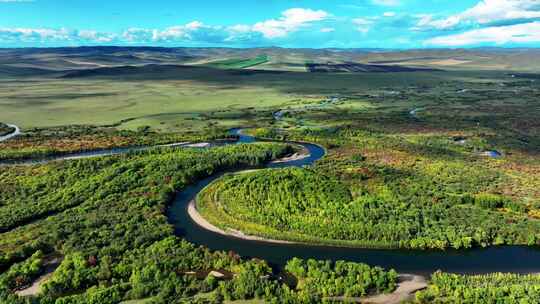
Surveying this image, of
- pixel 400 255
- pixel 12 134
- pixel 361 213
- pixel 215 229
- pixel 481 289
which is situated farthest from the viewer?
pixel 12 134

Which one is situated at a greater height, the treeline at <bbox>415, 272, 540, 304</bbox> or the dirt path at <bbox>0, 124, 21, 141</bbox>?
the dirt path at <bbox>0, 124, 21, 141</bbox>

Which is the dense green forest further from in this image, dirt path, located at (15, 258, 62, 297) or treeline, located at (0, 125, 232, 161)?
treeline, located at (0, 125, 232, 161)

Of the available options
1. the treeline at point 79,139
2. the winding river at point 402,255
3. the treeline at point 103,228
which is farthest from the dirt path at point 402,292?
the treeline at point 79,139

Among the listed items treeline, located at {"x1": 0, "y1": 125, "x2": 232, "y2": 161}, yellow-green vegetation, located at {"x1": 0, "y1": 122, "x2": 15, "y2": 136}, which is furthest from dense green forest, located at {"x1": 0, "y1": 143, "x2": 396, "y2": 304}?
yellow-green vegetation, located at {"x1": 0, "y1": 122, "x2": 15, "y2": 136}

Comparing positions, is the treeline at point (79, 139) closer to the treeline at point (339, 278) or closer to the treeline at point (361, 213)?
the treeline at point (361, 213)

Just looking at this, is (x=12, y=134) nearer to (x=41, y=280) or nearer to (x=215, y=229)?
(x=41, y=280)

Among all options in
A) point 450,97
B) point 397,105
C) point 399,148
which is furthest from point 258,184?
point 450,97

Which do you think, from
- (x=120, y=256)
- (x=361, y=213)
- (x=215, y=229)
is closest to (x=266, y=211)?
(x=215, y=229)
